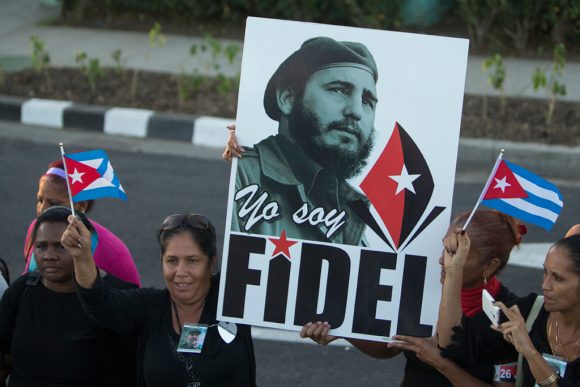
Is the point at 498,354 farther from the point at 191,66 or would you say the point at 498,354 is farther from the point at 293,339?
the point at 191,66

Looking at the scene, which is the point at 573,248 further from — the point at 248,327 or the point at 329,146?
the point at 248,327

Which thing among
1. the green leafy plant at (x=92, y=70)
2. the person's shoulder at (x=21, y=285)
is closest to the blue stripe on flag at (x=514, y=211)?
the person's shoulder at (x=21, y=285)

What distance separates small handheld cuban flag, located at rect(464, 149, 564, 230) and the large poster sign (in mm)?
147

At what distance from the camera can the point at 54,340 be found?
389cm

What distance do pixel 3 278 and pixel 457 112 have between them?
1.91 metres

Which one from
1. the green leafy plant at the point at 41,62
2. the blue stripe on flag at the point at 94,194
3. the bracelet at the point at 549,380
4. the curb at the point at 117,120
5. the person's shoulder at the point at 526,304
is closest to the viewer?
the bracelet at the point at 549,380

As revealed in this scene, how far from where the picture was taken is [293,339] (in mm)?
6301

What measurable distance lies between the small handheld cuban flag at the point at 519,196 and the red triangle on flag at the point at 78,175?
1.36 metres

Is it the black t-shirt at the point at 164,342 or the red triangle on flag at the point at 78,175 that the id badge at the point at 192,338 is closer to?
the black t-shirt at the point at 164,342

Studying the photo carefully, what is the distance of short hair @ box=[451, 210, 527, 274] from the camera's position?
370cm

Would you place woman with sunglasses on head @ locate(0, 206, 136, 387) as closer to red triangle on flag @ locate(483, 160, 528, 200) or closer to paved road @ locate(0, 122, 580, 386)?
red triangle on flag @ locate(483, 160, 528, 200)

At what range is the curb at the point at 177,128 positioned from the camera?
31.6ft

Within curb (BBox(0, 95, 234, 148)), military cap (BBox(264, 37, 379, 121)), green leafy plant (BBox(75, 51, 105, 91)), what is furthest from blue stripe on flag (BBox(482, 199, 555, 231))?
green leafy plant (BBox(75, 51, 105, 91))

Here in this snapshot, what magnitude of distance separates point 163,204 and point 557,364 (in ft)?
18.0
